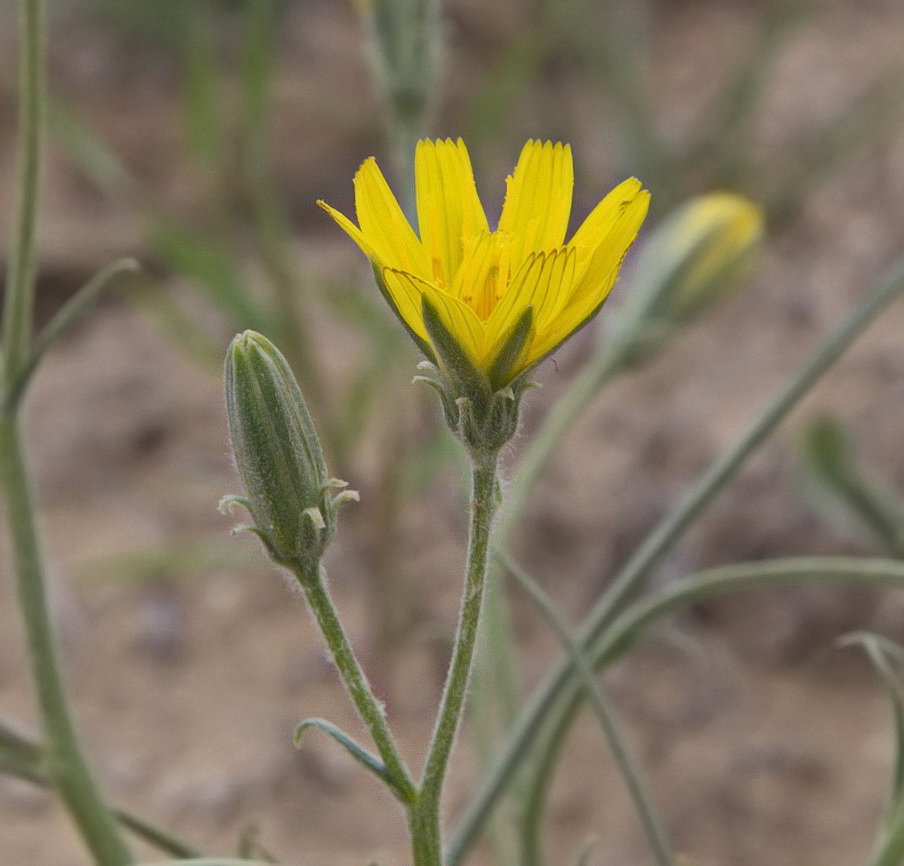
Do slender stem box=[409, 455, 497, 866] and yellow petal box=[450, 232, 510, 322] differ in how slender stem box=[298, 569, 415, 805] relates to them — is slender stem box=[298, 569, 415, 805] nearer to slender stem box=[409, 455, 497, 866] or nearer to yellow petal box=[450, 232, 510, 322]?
slender stem box=[409, 455, 497, 866]

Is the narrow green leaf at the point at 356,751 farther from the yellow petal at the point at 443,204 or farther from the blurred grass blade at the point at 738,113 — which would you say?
the blurred grass blade at the point at 738,113

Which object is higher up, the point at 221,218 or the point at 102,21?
the point at 102,21

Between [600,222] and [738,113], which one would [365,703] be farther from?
[738,113]

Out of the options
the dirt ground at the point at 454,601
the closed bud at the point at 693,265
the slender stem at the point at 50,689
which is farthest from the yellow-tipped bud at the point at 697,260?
the slender stem at the point at 50,689

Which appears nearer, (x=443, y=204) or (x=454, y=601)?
(x=443, y=204)

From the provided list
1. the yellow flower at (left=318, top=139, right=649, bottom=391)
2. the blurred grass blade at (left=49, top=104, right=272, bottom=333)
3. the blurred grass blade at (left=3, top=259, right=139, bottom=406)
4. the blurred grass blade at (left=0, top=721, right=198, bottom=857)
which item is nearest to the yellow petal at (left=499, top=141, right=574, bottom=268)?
the yellow flower at (left=318, top=139, right=649, bottom=391)

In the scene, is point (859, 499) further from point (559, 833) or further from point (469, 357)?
point (469, 357)

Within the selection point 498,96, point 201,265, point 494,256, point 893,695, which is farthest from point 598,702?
point 498,96

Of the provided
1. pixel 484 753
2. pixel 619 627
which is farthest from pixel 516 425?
pixel 484 753
